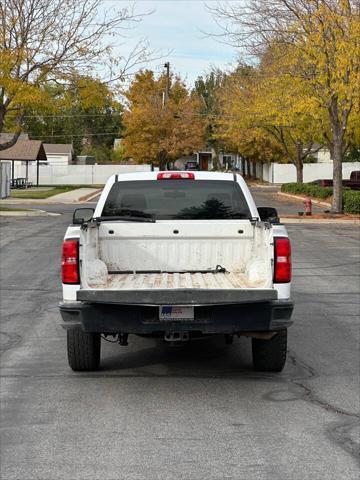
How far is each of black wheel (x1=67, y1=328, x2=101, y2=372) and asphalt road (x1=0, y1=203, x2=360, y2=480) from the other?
116 mm

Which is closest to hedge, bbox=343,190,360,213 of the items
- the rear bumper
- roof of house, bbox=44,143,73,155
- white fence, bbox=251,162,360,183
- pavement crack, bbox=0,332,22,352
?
pavement crack, bbox=0,332,22,352

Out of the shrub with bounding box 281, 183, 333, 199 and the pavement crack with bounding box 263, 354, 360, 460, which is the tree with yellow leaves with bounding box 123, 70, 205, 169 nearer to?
the shrub with bounding box 281, 183, 333, 199

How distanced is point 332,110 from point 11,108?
12437 mm

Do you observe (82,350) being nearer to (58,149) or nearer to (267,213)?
(267,213)

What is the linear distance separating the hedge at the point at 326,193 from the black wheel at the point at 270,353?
976 inches

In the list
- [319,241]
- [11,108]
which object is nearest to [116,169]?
[11,108]

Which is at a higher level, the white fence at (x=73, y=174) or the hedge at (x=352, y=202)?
the white fence at (x=73, y=174)

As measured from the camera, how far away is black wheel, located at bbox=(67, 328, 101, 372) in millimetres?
7434

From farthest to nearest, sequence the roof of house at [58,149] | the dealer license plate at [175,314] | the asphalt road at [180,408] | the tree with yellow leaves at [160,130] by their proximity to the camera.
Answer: the roof of house at [58,149], the tree with yellow leaves at [160,130], the dealer license plate at [175,314], the asphalt road at [180,408]

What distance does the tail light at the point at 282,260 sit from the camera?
6898mm

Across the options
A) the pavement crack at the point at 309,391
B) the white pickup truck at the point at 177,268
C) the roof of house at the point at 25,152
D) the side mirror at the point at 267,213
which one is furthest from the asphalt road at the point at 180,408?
the roof of house at the point at 25,152

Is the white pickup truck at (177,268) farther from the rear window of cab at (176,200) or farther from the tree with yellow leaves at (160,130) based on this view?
the tree with yellow leaves at (160,130)

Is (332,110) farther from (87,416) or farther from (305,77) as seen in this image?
(87,416)

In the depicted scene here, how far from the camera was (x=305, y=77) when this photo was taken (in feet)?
94.8
